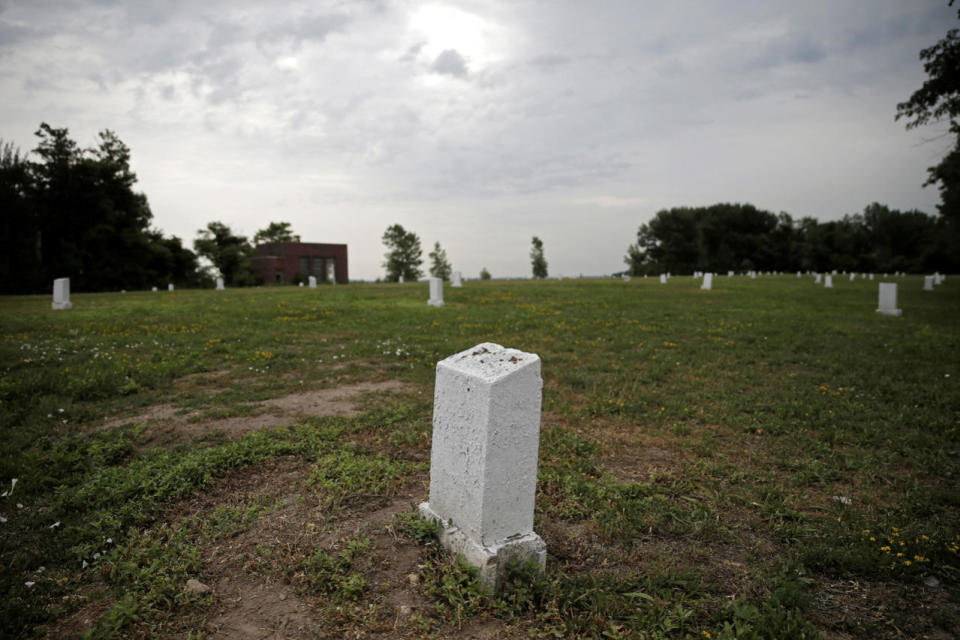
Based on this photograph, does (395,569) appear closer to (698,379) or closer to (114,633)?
(114,633)

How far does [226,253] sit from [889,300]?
169ft

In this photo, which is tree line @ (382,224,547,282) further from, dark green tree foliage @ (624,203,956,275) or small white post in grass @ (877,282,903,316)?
small white post in grass @ (877,282,903,316)

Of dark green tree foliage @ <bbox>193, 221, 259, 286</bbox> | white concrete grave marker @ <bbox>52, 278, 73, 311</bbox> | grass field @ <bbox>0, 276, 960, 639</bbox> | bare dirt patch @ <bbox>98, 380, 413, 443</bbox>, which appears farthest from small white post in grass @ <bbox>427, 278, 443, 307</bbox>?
dark green tree foliage @ <bbox>193, 221, 259, 286</bbox>

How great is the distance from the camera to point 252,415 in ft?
18.8

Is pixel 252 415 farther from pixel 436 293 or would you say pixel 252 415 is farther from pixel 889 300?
pixel 889 300

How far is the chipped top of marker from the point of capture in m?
2.68

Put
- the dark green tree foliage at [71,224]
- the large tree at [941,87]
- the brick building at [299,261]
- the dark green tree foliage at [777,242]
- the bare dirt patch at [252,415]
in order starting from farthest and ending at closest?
the dark green tree foliage at [777,242], the brick building at [299,261], the dark green tree foliage at [71,224], the large tree at [941,87], the bare dirt patch at [252,415]

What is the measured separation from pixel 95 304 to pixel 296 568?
19.4 m

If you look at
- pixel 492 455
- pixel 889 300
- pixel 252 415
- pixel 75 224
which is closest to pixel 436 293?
pixel 252 415

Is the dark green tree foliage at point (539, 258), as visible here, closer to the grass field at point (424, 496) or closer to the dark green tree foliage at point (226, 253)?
the dark green tree foliage at point (226, 253)

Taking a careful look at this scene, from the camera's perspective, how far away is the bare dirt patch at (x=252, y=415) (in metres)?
5.16

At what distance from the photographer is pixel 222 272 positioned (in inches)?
1916

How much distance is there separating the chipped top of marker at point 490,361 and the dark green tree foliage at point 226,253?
51.2 m

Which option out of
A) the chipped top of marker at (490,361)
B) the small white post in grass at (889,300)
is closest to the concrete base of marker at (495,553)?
the chipped top of marker at (490,361)
